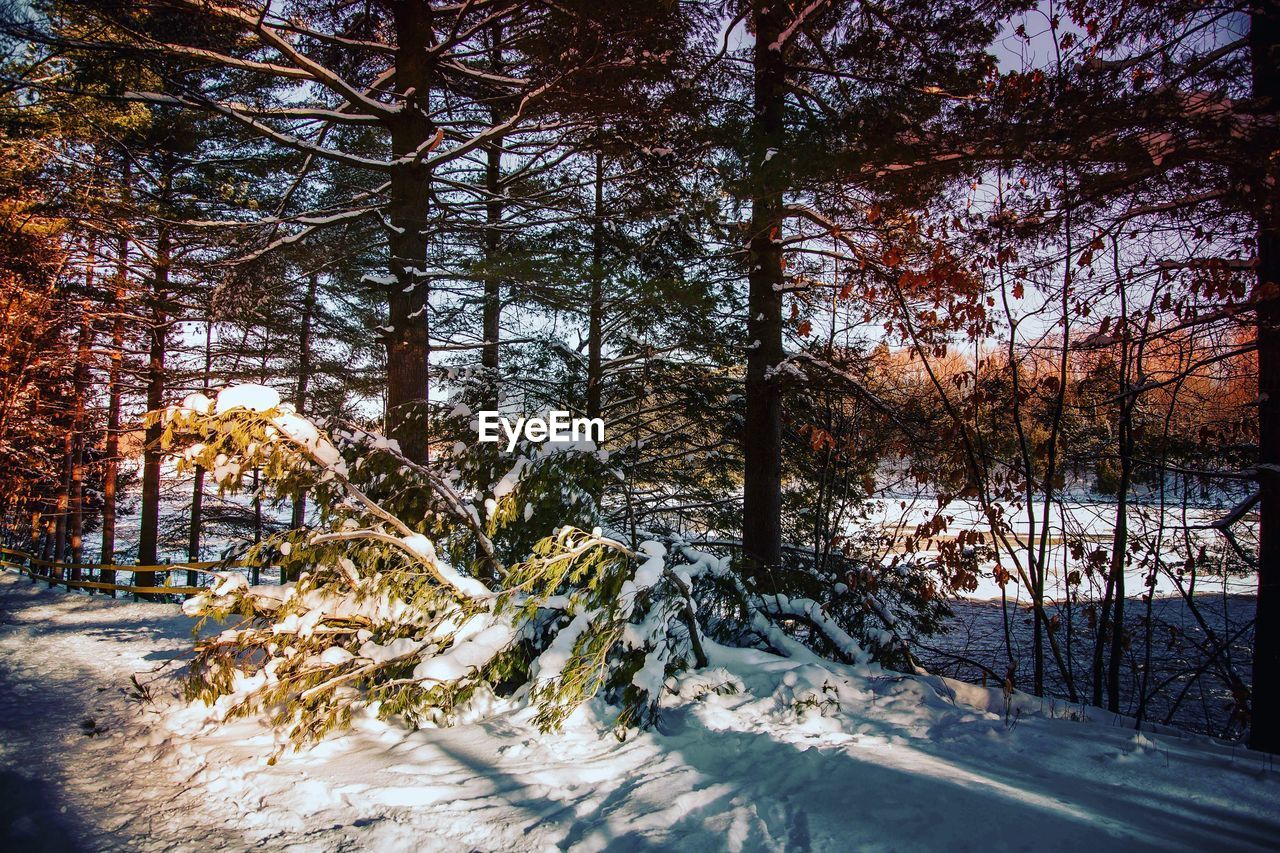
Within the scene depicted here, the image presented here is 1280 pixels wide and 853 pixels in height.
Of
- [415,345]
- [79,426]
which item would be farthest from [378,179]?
[79,426]

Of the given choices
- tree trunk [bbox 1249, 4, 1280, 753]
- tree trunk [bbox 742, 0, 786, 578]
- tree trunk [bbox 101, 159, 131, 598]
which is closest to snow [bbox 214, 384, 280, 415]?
tree trunk [bbox 742, 0, 786, 578]

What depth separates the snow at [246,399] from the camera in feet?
9.82

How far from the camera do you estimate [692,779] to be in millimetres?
2686

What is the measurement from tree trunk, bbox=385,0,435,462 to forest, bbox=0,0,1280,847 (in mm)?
50

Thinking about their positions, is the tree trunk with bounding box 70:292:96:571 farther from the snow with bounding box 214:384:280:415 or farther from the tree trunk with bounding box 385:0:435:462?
the snow with bounding box 214:384:280:415

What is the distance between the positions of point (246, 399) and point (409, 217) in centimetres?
448

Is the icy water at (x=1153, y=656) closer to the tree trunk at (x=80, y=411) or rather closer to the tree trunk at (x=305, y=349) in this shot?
the tree trunk at (x=305, y=349)

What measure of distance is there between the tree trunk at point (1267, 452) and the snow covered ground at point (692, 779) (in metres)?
1.66

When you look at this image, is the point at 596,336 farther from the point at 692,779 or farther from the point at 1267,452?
the point at 692,779

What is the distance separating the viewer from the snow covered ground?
2271 mm

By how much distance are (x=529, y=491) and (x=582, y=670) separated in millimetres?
1518

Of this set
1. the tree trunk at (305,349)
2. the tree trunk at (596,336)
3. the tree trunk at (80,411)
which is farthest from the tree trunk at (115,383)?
the tree trunk at (596,336)

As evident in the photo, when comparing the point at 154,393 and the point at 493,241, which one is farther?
the point at 154,393

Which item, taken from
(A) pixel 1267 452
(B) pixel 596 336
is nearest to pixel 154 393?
(B) pixel 596 336
